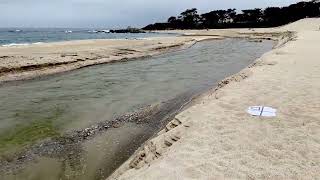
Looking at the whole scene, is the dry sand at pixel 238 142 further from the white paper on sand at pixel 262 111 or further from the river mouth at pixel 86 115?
the river mouth at pixel 86 115

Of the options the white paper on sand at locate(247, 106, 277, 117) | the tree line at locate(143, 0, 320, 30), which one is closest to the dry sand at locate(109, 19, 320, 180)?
the white paper on sand at locate(247, 106, 277, 117)

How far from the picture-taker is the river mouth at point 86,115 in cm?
849

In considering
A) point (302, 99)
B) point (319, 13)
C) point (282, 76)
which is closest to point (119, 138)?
point (302, 99)

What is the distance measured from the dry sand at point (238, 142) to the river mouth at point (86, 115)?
1.40m

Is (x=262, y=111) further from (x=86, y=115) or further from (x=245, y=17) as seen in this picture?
(x=245, y=17)

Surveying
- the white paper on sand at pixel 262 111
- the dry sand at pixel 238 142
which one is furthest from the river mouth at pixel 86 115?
the white paper on sand at pixel 262 111

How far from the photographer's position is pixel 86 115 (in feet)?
40.8

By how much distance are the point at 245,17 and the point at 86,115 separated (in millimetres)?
127635

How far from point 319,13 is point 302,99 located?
368 feet

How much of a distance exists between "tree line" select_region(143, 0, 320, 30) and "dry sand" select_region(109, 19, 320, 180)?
347 ft

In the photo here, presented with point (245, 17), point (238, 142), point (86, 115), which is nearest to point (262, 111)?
point (238, 142)

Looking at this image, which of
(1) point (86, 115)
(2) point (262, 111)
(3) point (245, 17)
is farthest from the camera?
(3) point (245, 17)

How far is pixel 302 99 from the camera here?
10.4m

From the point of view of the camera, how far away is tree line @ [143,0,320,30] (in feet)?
372
